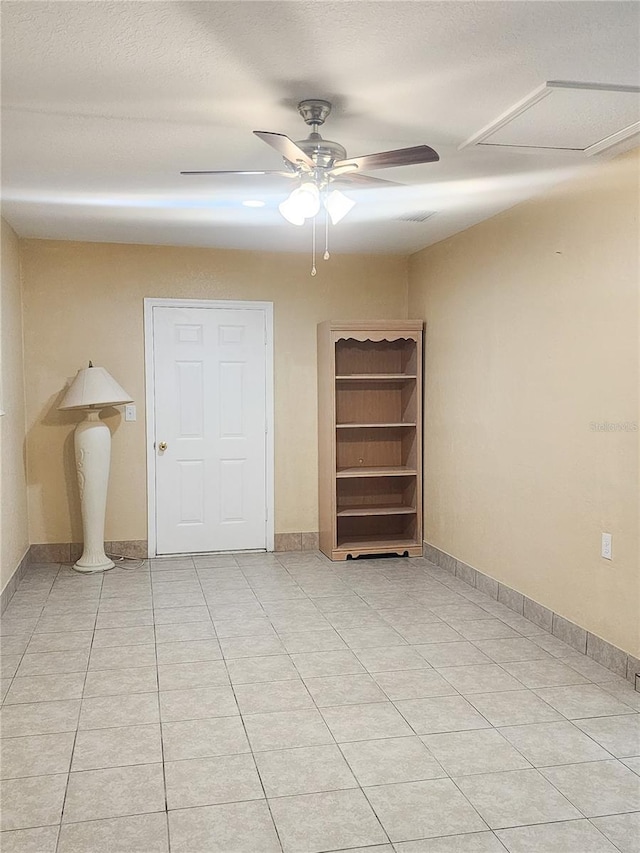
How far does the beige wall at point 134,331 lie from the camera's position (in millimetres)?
5812

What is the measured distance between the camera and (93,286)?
19.3 ft

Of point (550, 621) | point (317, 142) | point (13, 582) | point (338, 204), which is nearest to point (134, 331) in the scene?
point (13, 582)

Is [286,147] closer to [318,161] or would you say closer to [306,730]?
[318,161]

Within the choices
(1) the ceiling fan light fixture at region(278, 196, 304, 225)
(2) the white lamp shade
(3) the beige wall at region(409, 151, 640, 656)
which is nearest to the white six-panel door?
(2) the white lamp shade

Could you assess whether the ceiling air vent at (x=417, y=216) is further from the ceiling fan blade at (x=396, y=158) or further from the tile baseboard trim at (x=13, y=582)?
the tile baseboard trim at (x=13, y=582)

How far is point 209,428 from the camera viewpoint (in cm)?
618

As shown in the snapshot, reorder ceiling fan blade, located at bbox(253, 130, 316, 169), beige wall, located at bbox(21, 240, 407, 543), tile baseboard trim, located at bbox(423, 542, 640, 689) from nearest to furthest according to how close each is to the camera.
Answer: ceiling fan blade, located at bbox(253, 130, 316, 169) → tile baseboard trim, located at bbox(423, 542, 640, 689) → beige wall, located at bbox(21, 240, 407, 543)

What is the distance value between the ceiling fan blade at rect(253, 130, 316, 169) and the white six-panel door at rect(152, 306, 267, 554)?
313 cm

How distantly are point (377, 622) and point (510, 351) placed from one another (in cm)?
184

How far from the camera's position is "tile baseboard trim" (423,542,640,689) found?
3.61 meters

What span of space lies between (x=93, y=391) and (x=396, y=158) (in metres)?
3.30

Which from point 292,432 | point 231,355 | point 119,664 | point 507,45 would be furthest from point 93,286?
point 507,45

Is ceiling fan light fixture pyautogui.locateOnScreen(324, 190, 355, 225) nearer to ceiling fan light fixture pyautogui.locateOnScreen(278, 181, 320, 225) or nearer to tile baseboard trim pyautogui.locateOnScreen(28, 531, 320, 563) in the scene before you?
ceiling fan light fixture pyautogui.locateOnScreen(278, 181, 320, 225)

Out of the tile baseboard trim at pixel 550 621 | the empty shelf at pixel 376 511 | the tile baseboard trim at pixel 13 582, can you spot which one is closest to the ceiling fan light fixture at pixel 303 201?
the tile baseboard trim at pixel 550 621
